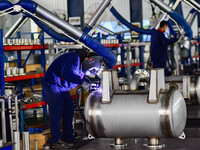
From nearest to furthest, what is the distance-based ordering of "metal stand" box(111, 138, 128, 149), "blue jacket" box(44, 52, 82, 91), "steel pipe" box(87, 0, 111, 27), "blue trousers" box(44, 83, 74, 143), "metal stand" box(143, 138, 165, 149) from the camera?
"metal stand" box(143, 138, 165, 149), "metal stand" box(111, 138, 128, 149), "blue jacket" box(44, 52, 82, 91), "blue trousers" box(44, 83, 74, 143), "steel pipe" box(87, 0, 111, 27)

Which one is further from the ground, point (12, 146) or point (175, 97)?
point (175, 97)

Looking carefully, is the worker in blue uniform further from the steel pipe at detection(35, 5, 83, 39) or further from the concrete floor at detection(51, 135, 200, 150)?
the concrete floor at detection(51, 135, 200, 150)

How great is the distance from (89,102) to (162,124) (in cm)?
68

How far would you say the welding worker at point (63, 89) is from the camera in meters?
4.36

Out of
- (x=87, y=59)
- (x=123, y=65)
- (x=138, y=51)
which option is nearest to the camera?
(x=87, y=59)

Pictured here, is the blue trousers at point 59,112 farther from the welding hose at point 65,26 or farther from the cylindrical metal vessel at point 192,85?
the cylindrical metal vessel at point 192,85

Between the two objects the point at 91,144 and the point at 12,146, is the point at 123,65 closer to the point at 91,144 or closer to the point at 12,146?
the point at 91,144

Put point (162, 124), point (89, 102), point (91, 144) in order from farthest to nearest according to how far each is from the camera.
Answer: point (91, 144) → point (89, 102) → point (162, 124)

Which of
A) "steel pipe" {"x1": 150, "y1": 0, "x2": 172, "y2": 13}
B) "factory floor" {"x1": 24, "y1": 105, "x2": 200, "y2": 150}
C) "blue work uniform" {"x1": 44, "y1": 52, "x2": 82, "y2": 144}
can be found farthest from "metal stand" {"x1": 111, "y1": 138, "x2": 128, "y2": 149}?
"steel pipe" {"x1": 150, "y1": 0, "x2": 172, "y2": 13}

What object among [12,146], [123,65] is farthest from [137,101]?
[123,65]

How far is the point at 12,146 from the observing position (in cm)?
348

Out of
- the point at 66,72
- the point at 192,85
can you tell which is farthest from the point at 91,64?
the point at 192,85

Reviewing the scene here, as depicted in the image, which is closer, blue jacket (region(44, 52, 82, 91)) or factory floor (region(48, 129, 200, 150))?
factory floor (region(48, 129, 200, 150))

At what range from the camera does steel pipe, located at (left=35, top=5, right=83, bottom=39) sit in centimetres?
537
